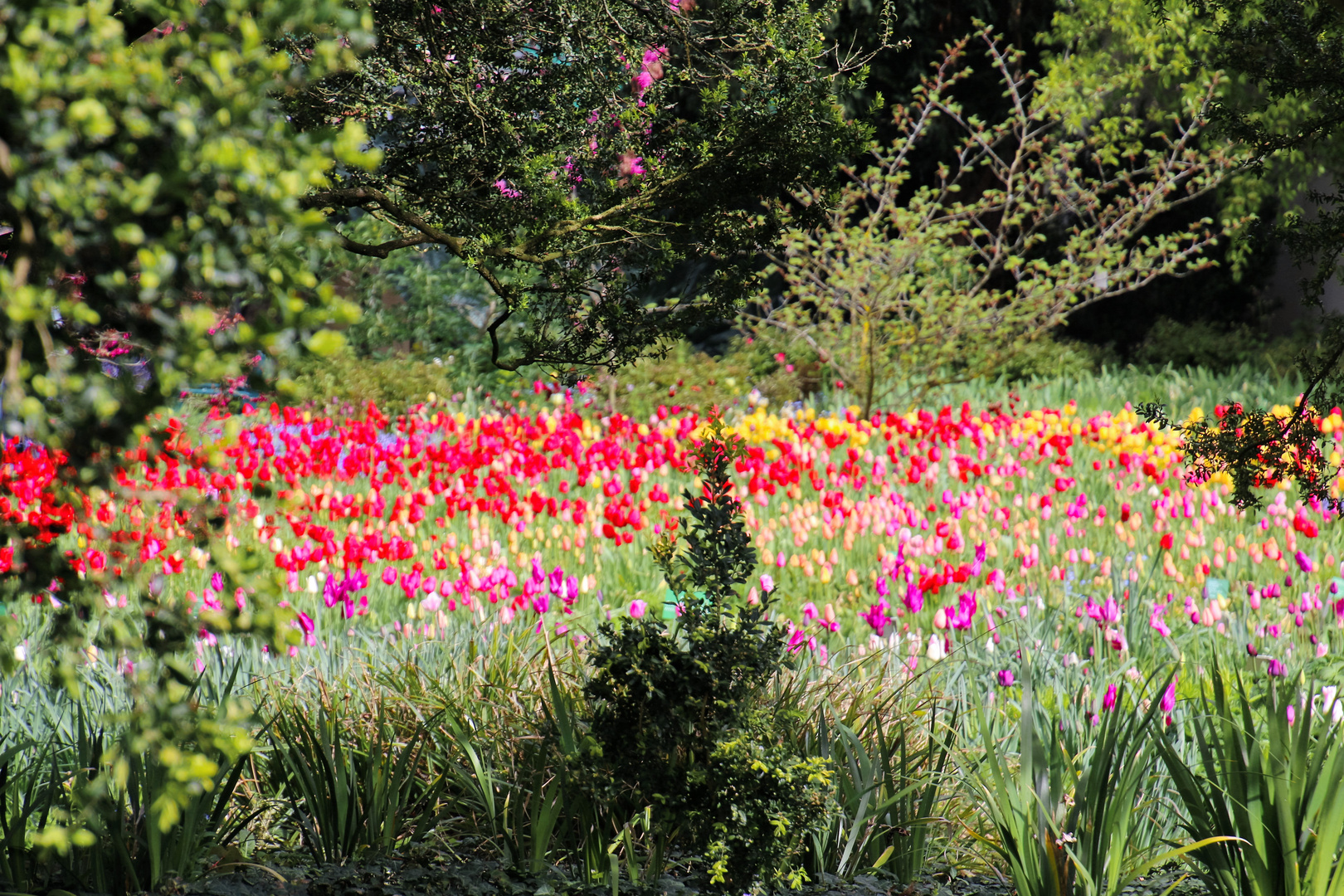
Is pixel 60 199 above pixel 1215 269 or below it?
below

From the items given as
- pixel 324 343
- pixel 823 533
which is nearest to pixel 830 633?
pixel 823 533

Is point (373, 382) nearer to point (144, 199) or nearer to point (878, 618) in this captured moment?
point (878, 618)

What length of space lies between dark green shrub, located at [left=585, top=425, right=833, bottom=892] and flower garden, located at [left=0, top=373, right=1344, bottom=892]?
0.08 meters

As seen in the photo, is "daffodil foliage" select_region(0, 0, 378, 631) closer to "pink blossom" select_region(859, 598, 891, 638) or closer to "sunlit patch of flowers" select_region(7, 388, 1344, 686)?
"sunlit patch of flowers" select_region(7, 388, 1344, 686)

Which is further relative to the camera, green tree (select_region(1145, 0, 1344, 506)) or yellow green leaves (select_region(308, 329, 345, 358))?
green tree (select_region(1145, 0, 1344, 506))

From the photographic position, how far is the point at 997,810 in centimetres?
254

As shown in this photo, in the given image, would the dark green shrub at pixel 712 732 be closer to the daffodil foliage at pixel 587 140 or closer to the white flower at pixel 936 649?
the daffodil foliage at pixel 587 140

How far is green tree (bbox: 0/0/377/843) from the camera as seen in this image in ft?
3.79

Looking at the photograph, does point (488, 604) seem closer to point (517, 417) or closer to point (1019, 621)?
point (1019, 621)

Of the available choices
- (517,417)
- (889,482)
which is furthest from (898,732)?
(517,417)

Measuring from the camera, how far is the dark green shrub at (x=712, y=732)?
2516 mm

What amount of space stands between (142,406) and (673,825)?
2.05 m

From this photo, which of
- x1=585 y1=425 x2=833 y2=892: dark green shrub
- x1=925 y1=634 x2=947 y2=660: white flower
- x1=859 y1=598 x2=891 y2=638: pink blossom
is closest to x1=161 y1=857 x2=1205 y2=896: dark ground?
x1=585 y1=425 x2=833 y2=892: dark green shrub

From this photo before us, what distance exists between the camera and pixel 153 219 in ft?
4.06
